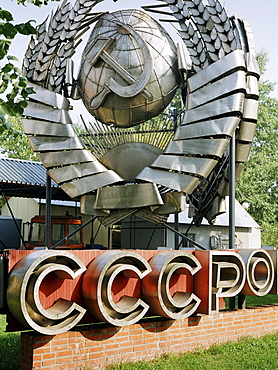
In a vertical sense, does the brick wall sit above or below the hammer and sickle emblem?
below

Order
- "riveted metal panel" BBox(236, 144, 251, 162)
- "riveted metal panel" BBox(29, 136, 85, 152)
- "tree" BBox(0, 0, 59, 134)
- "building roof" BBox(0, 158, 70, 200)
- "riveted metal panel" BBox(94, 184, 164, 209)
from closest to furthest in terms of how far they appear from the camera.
Answer: "tree" BBox(0, 0, 59, 134), "riveted metal panel" BBox(94, 184, 164, 209), "riveted metal panel" BBox(29, 136, 85, 152), "riveted metal panel" BBox(236, 144, 251, 162), "building roof" BBox(0, 158, 70, 200)

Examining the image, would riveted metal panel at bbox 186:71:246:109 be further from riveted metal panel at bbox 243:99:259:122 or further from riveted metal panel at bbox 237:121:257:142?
riveted metal panel at bbox 237:121:257:142

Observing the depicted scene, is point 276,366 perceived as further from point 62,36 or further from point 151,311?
point 62,36

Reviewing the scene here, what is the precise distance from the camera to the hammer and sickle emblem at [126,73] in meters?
9.73

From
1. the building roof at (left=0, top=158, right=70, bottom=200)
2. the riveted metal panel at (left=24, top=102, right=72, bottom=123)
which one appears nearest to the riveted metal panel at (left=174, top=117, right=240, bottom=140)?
the riveted metal panel at (left=24, top=102, right=72, bottom=123)

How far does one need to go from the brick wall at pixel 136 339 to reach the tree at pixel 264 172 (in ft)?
63.3

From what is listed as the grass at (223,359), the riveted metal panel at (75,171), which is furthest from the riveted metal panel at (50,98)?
the grass at (223,359)

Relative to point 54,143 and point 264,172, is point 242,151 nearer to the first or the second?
point 54,143

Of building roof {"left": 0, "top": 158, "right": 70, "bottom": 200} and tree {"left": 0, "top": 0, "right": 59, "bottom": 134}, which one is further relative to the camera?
building roof {"left": 0, "top": 158, "right": 70, "bottom": 200}

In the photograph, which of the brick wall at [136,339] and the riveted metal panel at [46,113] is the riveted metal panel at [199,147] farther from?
the brick wall at [136,339]

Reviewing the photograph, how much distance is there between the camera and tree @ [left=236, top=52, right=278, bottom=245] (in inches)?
1109

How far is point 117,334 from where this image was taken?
7.16 meters

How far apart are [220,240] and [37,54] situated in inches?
622

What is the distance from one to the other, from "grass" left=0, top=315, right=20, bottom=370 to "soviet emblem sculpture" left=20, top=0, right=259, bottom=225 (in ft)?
9.19
